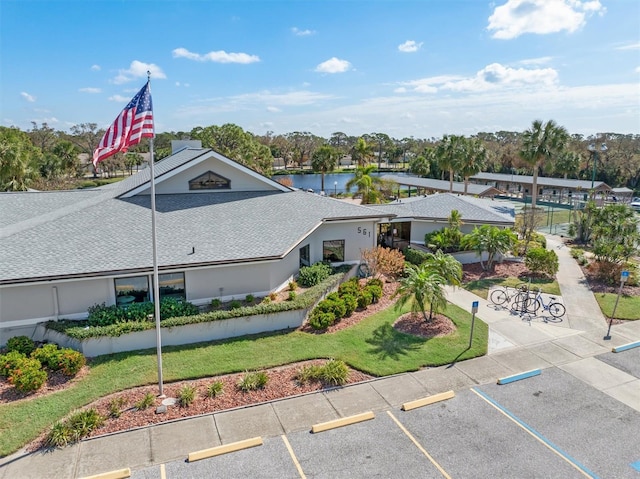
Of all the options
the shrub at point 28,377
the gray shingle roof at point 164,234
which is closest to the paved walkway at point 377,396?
the shrub at point 28,377

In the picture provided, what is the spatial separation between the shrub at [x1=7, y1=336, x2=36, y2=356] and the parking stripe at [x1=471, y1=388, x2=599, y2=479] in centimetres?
1430

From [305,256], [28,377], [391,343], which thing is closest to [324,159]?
[305,256]

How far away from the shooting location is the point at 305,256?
21.9 metres

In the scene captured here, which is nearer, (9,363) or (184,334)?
(9,363)

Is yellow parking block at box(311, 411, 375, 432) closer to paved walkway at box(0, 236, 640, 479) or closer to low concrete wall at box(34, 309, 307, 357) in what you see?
paved walkway at box(0, 236, 640, 479)

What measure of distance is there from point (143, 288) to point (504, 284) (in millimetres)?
17984

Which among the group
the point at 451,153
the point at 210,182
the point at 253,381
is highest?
the point at 451,153

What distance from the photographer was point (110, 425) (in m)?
10.7

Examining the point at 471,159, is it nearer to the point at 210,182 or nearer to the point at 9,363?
the point at 210,182

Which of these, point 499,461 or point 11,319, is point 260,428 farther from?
point 11,319

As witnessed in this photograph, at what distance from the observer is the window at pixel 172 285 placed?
16.2 meters

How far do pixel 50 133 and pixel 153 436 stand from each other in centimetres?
→ 11340

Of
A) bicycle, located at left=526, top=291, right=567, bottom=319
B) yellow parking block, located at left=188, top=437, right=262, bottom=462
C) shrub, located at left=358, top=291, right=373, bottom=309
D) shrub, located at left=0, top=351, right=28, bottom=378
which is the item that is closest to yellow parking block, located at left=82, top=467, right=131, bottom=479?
yellow parking block, located at left=188, top=437, right=262, bottom=462

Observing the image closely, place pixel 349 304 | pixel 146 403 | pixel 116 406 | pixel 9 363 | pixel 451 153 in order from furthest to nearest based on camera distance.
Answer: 1. pixel 451 153
2. pixel 349 304
3. pixel 9 363
4. pixel 146 403
5. pixel 116 406
